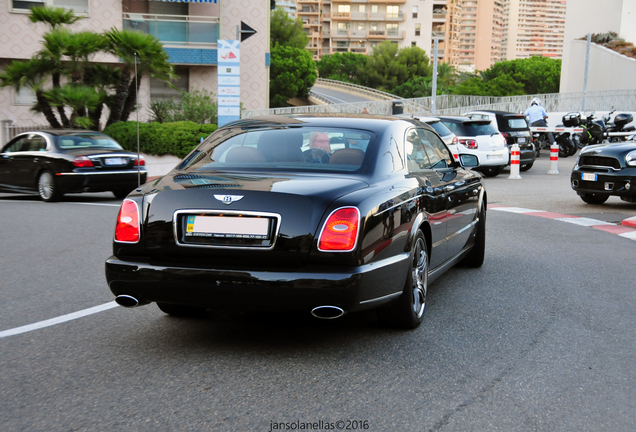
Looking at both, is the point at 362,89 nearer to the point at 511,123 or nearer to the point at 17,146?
the point at 511,123

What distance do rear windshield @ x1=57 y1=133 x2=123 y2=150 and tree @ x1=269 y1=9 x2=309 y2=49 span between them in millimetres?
82887

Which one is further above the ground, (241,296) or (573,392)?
(241,296)

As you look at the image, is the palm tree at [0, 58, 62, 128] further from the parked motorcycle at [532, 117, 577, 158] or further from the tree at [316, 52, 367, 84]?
the tree at [316, 52, 367, 84]

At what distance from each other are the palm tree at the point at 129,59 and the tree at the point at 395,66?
8360 cm

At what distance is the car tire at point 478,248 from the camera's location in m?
7.45

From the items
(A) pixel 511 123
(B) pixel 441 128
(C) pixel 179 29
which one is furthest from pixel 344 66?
(B) pixel 441 128

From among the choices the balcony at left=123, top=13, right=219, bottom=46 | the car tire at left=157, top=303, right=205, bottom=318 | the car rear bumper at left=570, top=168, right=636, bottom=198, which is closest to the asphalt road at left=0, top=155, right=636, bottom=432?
the car tire at left=157, top=303, right=205, bottom=318

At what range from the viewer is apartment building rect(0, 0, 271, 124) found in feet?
98.6

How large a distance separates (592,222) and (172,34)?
2623 centimetres

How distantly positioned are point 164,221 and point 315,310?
1.03m

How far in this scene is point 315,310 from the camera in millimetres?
4293

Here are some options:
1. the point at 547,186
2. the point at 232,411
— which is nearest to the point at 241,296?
the point at 232,411

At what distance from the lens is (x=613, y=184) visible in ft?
41.5

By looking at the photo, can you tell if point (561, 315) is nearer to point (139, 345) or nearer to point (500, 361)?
point (500, 361)
